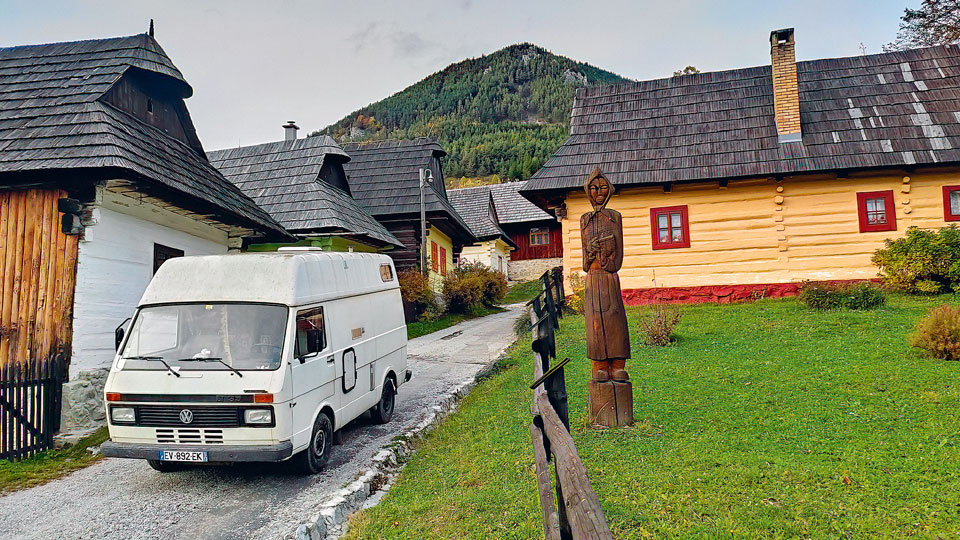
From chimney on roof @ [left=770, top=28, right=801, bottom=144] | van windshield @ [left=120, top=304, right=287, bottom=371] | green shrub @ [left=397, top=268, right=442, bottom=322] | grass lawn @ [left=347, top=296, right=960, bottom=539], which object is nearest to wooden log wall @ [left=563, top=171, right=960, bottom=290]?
chimney on roof @ [left=770, top=28, right=801, bottom=144]

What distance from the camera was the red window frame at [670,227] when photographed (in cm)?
1655

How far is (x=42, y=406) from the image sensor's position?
7723 mm

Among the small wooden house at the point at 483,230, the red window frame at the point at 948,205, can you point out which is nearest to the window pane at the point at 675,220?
the red window frame at the point at 948,205

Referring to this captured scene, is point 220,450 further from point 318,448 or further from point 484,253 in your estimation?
point 484,253

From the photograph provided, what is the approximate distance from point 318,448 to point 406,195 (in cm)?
1793

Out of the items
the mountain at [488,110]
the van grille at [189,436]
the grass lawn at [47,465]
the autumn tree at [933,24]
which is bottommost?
the grass lawn at [47,465]

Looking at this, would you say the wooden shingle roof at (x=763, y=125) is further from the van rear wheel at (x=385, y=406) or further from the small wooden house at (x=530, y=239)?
the small wooden house at (x=530, y=239)

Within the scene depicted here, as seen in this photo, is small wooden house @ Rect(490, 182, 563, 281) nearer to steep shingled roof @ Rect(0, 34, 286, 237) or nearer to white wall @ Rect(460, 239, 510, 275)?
white wall @ Rect(460, 239, 510, 275)

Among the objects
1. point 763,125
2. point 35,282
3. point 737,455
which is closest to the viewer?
point 737,455

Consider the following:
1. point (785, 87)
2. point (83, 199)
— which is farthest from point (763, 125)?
point (83, 199)

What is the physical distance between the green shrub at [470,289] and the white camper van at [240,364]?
14.7 meters

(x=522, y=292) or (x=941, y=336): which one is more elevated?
(x=522, y=292)

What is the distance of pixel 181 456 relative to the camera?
220 inches

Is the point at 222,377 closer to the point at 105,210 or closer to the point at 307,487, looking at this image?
the point at 307,487
